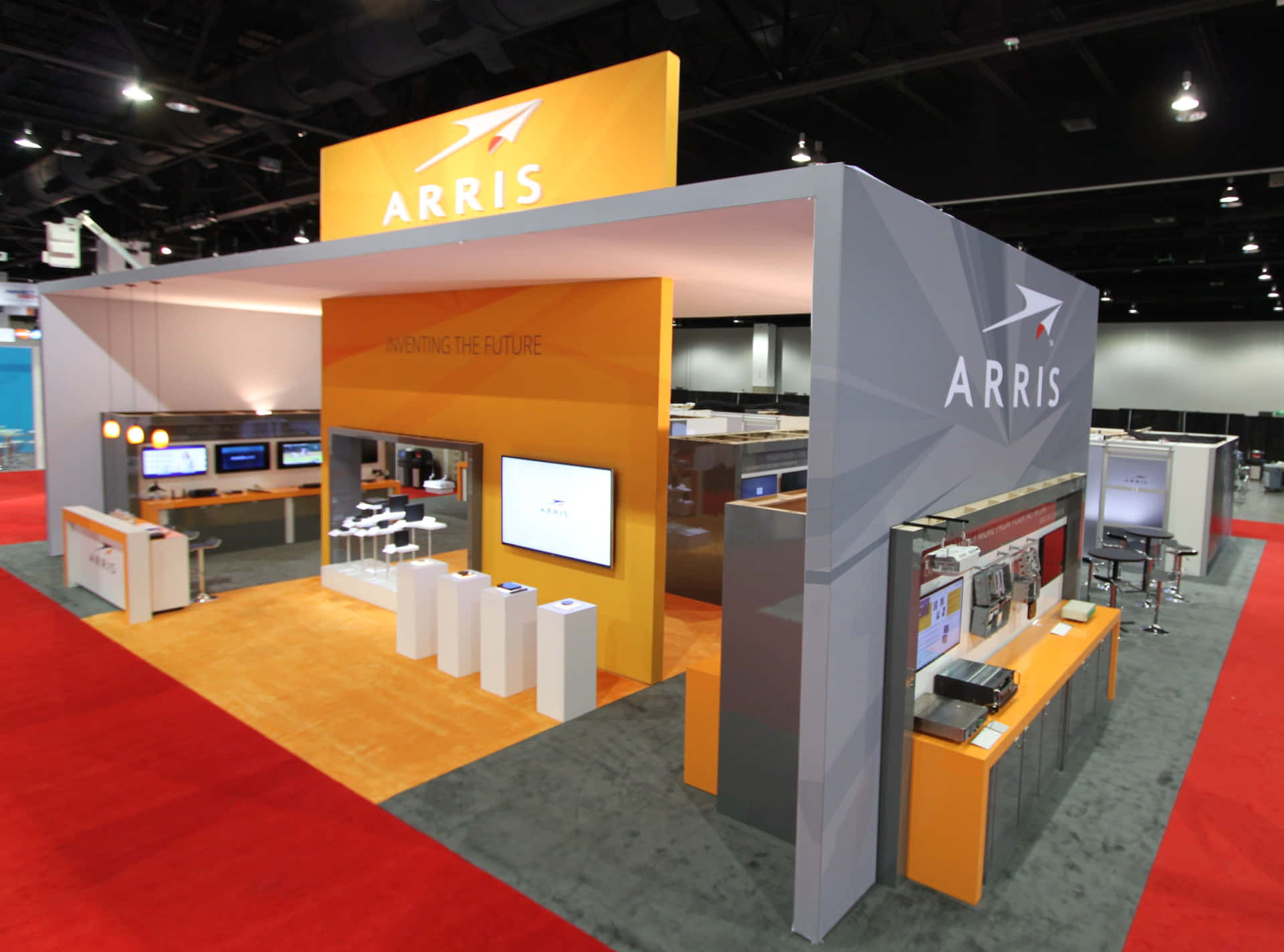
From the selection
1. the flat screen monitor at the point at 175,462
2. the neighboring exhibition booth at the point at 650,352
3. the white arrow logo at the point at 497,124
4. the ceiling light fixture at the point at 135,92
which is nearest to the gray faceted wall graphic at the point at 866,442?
the neighboring exhibition booth at the point at 650,352

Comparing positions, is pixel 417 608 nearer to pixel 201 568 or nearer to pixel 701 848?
pixel 201 568

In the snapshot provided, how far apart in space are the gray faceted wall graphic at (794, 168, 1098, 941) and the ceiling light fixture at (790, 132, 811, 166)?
3.26 metres

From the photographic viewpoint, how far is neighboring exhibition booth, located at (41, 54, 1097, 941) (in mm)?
3107

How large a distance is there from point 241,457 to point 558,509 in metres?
5.72

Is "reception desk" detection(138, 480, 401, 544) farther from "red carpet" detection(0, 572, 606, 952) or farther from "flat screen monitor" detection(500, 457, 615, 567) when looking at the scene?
"red carpet" detection(0, 572, 606, 952)

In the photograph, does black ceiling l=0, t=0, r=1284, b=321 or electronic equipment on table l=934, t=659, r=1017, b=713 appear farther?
black ceiling l=0, t=0, r=1284, b=321

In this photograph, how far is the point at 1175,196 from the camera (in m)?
9.27

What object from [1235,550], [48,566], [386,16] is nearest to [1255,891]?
[386,16]

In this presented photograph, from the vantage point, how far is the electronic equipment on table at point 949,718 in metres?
3.46

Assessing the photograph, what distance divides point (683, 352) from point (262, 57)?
18916 millimetres

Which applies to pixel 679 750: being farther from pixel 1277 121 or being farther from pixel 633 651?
pixel 1277 121

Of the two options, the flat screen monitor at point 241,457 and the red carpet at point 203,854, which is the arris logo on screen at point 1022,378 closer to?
the red carpet at point 203,854

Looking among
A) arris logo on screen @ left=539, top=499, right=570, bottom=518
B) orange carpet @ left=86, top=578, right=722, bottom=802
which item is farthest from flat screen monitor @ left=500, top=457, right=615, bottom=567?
orange carpet @ left=86, top=578, right=722, bottom=802

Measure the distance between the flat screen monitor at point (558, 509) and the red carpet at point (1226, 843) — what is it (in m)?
3.67
